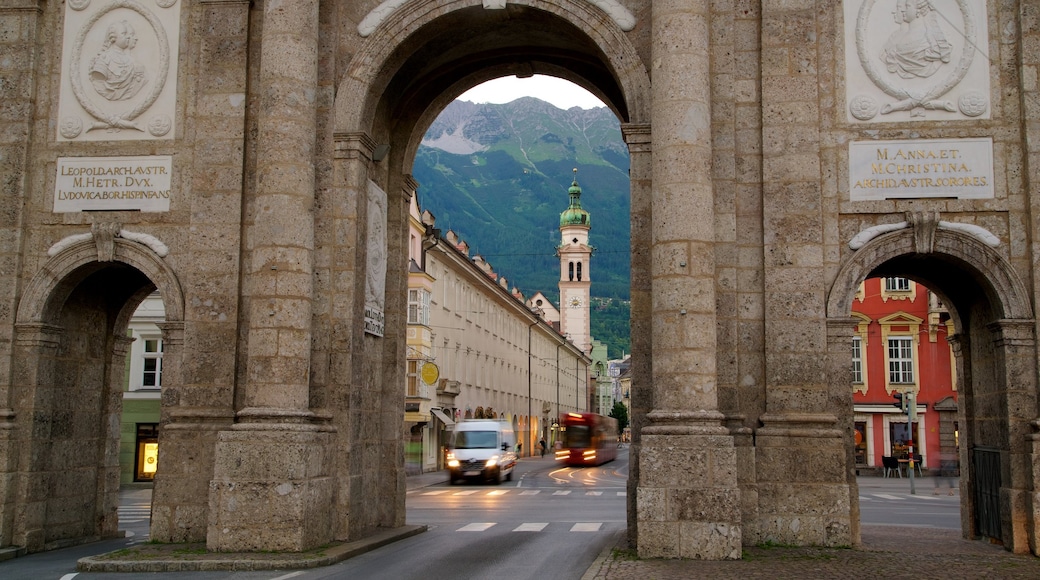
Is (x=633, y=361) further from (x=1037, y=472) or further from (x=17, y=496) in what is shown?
(x=17, y=496)

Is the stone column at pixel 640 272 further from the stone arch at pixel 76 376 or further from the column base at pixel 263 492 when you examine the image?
the stone arch at pixel 76 376

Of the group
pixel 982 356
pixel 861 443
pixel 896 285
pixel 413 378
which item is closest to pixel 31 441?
pixel 982 356

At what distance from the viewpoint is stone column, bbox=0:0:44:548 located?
18250 millimetres

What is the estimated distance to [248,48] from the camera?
18.8 m

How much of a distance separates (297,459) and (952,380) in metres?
40.8

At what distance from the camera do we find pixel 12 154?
62.6 feet

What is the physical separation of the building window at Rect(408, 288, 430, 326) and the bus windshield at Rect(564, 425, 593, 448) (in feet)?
48.2

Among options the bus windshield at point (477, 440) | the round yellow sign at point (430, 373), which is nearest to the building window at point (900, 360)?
the bus windshield at point (477, 440)

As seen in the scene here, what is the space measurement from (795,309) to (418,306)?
36.1 m

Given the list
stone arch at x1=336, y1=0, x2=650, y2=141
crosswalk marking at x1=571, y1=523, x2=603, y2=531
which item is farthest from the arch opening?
crosswalk marking at x1=571, y1=523, x2=603, y2=531

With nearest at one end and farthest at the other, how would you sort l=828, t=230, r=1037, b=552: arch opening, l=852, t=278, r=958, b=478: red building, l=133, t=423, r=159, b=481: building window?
l=828, t=230, r=1037, b=552: arch opening < l=133, t=423, r=159, b=481: building window < l=852, t=278, r=958, b=478: red building

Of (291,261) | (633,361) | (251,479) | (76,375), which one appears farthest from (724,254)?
(76,375)

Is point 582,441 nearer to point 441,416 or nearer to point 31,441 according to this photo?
point 441,416

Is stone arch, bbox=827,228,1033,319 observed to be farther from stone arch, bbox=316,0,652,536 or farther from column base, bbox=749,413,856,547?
stone arch, bbox=316,0,652,536
